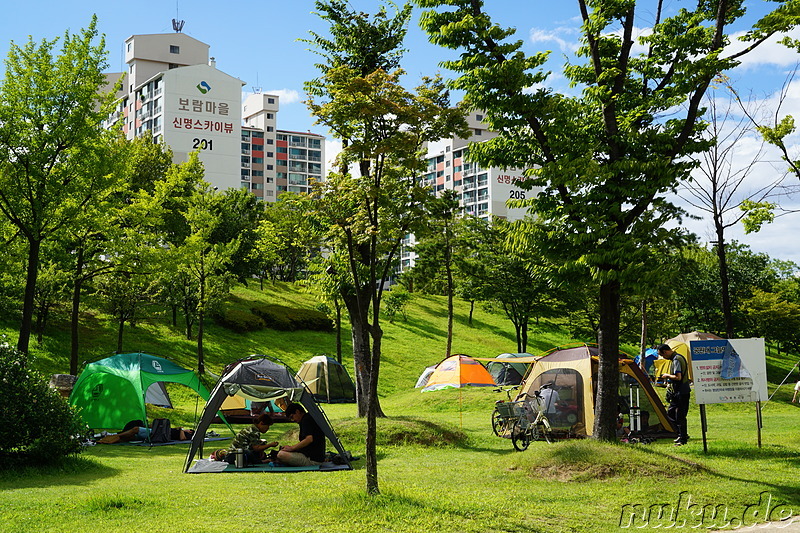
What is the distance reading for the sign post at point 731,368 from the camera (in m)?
12.4

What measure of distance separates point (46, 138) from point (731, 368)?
14.9 m

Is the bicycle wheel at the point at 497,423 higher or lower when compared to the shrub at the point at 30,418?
lower

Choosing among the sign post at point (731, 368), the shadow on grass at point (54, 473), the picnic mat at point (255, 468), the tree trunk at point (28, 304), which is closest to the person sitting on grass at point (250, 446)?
the picnic mat at point (255, 468)

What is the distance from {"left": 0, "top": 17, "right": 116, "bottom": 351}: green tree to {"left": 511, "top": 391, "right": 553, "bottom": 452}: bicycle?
428 inches

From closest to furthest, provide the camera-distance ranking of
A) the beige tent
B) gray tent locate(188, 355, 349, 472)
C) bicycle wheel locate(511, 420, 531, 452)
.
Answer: gray tent locate(188, 355, 349, 472)
bicycle wheel locate(511, 420, 531, 452)
the beige tent

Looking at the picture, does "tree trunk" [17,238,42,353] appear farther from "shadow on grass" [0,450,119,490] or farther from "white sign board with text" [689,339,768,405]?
"white sign board with text" [689,339,768,405]

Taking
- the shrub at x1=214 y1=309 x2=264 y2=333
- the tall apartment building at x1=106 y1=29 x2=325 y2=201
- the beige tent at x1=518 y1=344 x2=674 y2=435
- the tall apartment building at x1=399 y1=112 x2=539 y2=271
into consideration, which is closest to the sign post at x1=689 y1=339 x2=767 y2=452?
the beige tent at x1=518 y1=344 x2=674 y2=435

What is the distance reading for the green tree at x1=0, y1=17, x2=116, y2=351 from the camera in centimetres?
1662

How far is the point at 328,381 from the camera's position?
28.9 m

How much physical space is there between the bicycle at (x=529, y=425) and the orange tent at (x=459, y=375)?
31.5 feet

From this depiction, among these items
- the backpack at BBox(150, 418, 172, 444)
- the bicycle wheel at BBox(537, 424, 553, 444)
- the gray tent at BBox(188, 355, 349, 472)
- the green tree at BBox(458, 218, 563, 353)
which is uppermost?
the green tree at BBox(458, 218, 563, 353)

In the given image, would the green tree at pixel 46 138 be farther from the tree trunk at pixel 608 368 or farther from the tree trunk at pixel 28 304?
the tree trunk at pixel 608 368

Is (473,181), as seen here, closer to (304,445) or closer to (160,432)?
(160,432)

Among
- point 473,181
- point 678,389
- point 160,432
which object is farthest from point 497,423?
point 473,181
